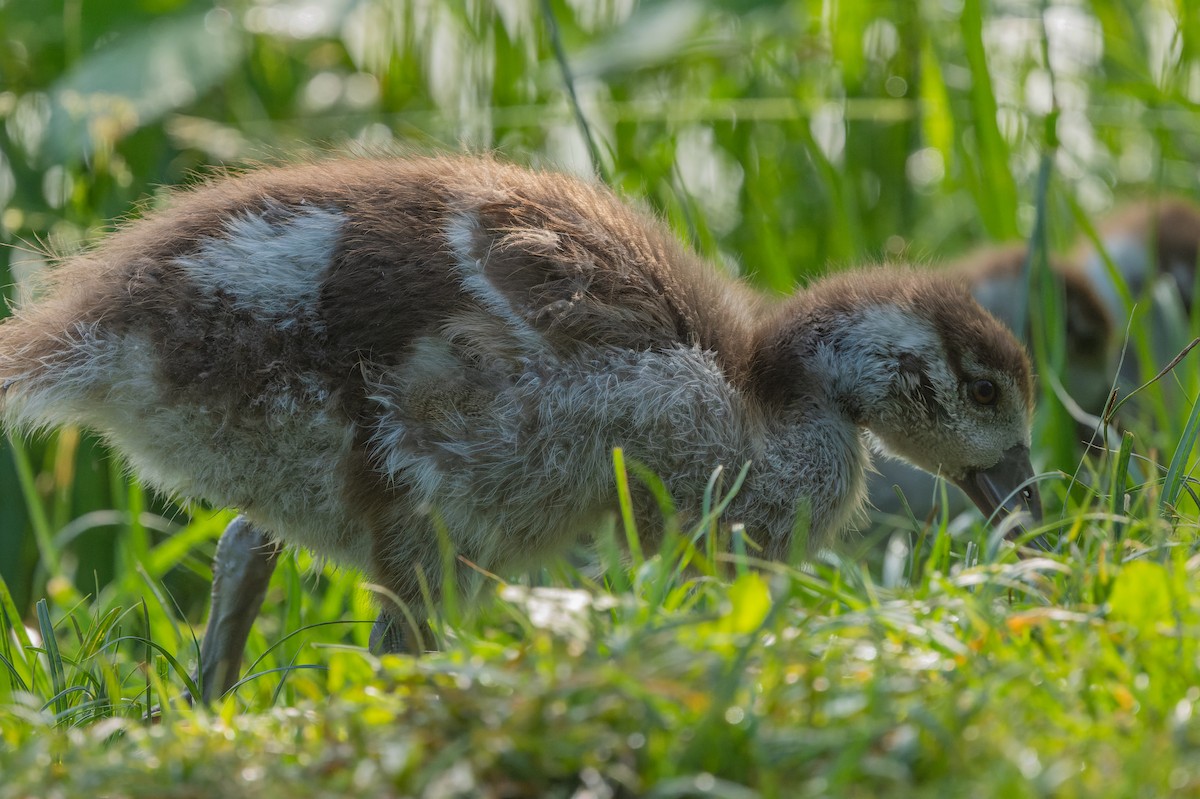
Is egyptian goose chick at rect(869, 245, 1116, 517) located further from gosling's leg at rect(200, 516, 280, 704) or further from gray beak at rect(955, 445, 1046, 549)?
gosling's leg at rect(200, 516, 280, 704)

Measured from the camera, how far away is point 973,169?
4.70 metres

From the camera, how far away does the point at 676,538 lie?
218cm

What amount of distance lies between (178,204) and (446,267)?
0.64 m

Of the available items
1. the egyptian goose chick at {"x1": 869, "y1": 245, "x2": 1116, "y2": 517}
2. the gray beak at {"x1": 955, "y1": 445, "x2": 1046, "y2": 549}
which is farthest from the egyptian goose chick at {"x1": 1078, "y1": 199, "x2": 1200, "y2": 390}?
the gray beak at {"x1": 955, "y1": 445, "x2": 1046, "y2": 549}

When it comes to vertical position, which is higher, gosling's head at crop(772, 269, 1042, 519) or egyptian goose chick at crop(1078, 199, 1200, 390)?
gosling's head at crop(772, 269, 1042, 519)

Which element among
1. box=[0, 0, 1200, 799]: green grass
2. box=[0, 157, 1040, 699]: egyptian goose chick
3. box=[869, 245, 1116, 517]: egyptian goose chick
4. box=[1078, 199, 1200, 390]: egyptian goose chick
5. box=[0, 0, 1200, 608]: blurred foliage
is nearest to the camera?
box=[0, 0, 1200, 799]: green grass

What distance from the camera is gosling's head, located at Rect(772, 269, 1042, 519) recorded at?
2928 millimetres

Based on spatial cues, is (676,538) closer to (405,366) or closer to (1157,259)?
(405,366)

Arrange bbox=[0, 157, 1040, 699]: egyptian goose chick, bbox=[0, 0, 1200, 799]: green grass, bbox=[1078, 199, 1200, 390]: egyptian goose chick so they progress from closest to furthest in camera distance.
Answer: bbox=[0, 0, 1200, 799]: green grass < bbox=[0, 157, 1040, 699]: egyptian goose chick < bbox=[1078, 199, 1200, 390]: egyptian goose chick

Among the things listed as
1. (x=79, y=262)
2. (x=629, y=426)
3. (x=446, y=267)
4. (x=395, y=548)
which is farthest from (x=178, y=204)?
(x=629, y=426)

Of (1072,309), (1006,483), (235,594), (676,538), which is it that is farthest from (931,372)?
(1072,309)

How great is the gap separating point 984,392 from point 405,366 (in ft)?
4.25

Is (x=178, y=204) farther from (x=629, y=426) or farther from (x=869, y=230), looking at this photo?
(x=869, y=230)

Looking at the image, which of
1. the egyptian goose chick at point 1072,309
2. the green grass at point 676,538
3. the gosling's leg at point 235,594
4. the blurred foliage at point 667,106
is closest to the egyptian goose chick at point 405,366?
the green grass at point 676,538
